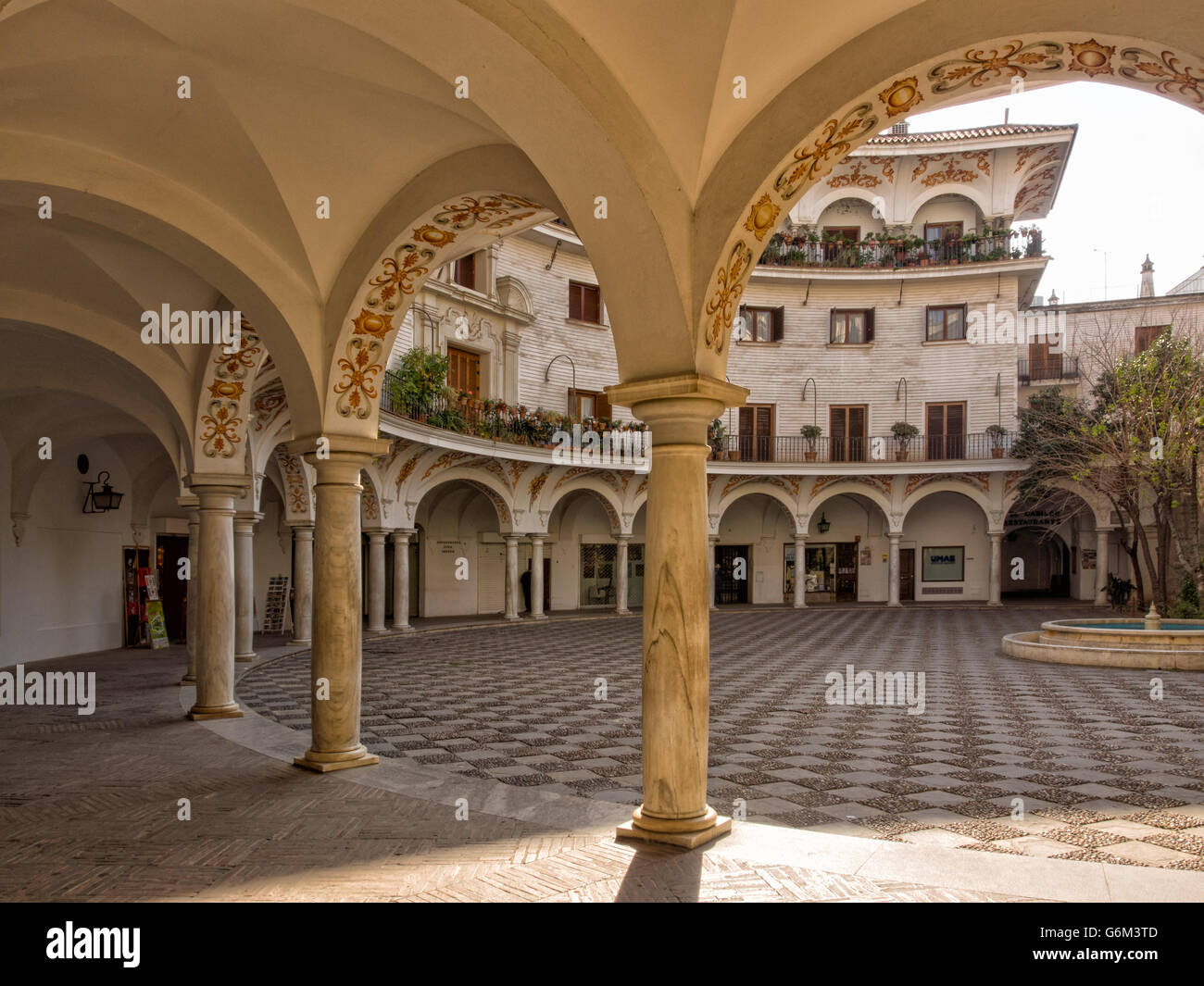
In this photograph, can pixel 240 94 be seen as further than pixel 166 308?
No

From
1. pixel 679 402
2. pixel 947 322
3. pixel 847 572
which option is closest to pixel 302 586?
pixel 679 402

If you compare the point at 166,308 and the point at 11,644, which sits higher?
the point at 166,308

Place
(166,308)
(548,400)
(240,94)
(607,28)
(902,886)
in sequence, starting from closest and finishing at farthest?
1. (902,886)
2. (607,28)
3. (240,94)
4. (166,308)
5. (548,400)

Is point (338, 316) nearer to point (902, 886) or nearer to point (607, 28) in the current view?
point (607, 28)

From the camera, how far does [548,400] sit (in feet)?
80.1

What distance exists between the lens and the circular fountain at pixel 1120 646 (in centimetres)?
1359

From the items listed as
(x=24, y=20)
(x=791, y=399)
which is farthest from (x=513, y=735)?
(x=791, y=399)

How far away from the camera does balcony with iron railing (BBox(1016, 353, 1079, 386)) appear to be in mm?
28625

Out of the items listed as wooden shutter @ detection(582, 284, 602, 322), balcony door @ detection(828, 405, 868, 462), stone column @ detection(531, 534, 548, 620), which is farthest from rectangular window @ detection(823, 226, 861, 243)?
stone column @ detection(531, 534, 548, 620)

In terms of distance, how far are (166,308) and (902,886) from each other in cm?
787

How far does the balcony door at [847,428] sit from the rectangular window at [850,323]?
2157mm

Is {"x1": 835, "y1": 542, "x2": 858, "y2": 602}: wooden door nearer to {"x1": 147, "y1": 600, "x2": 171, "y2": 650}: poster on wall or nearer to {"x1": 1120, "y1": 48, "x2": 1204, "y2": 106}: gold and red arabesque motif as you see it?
{"x1": 147, "y1": 600, "x2": 171, "y2": 650}: poster on wall

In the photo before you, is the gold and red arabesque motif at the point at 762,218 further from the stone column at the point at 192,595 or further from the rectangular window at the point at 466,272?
the rectangular window at the point at 466,272

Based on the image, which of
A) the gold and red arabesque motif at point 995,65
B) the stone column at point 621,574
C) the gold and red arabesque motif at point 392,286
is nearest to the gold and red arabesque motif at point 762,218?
the gold and red arabesque motif at point 995,65
